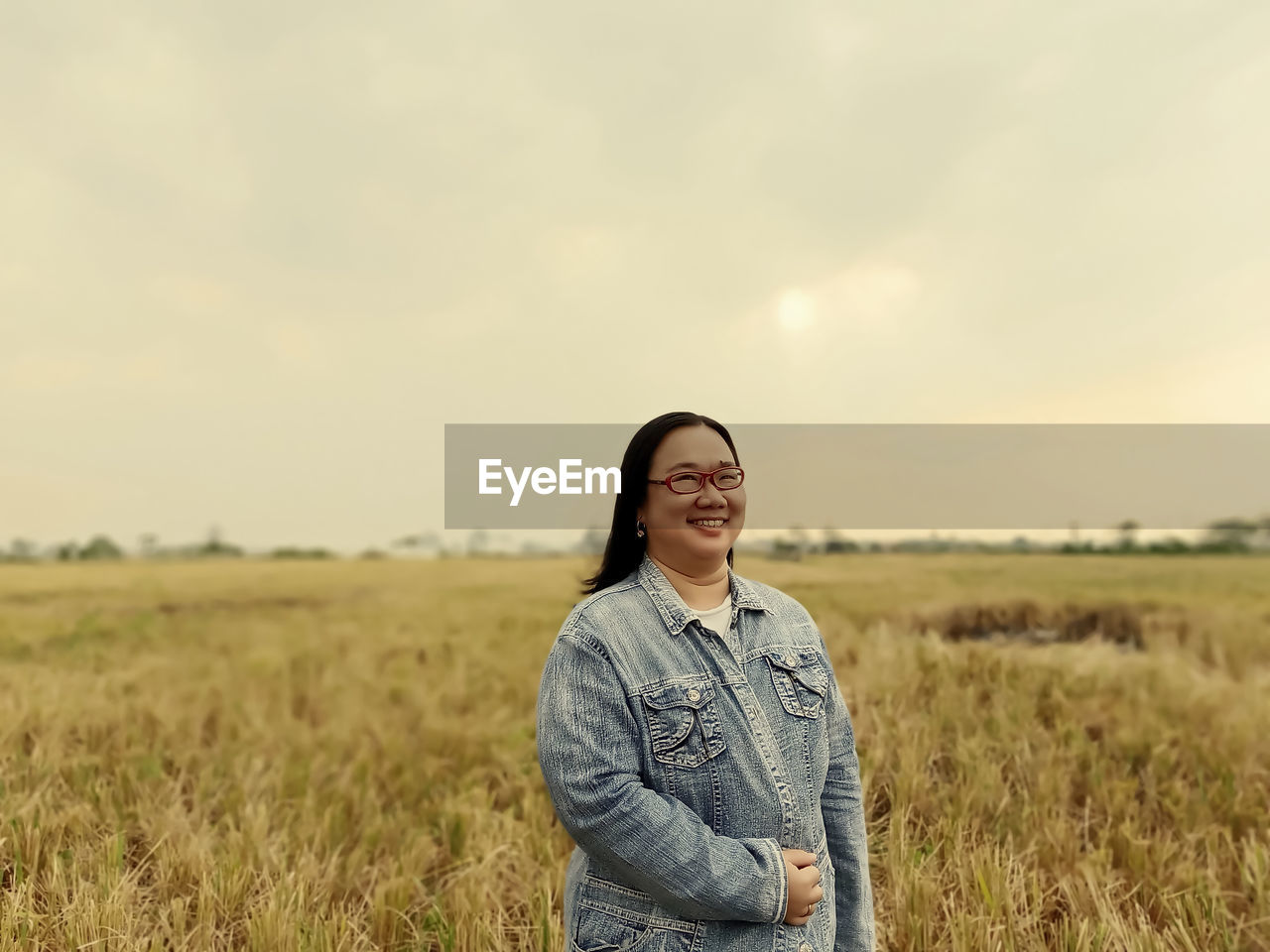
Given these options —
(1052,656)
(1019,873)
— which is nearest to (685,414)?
(1019,873)

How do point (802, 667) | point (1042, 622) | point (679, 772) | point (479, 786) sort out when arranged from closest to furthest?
point (679, 772) < point (802, 667) < point (479, 786) < point (1042, 622)

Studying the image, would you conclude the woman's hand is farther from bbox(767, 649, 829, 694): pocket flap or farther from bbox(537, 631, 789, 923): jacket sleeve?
bbox(767, 649, 829, 694): pocket flap

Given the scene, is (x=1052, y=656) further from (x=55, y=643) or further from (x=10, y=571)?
(x=10, y=571)

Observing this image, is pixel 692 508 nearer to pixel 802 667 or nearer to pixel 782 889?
pixel 802 667

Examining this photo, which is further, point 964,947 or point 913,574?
point 913,574

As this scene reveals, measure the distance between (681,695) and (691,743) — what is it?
11 cm

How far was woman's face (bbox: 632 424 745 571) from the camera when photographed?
2.00 metres

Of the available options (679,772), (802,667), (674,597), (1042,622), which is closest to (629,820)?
(679,772)

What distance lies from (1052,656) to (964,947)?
418 centimetres

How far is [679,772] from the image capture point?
1837 millimetres

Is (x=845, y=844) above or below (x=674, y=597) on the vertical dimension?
below

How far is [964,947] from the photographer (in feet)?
10.5

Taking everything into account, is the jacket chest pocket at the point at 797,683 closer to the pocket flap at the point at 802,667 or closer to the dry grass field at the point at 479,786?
the pocket flap at the point at 802,667

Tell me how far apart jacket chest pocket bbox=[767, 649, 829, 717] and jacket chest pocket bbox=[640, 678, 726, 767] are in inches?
9.1
